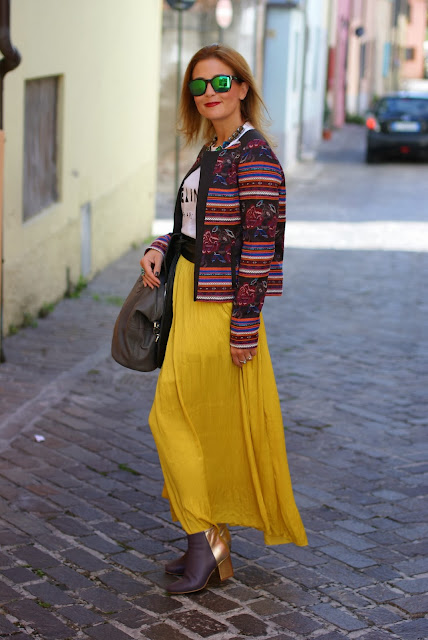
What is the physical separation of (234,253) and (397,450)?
2351 mm

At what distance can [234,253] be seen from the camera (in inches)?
145

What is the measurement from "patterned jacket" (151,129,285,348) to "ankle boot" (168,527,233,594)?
736 mm

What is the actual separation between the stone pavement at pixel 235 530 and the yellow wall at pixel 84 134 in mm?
565

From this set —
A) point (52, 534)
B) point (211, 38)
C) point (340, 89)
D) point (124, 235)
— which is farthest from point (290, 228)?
point (340, 89)

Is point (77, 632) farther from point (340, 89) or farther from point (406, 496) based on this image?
point (340, 89)

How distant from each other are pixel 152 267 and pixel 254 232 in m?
0.48

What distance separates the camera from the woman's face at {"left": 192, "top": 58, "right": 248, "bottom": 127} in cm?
372

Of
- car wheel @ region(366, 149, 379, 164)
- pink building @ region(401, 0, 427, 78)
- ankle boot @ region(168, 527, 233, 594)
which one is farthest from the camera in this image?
pink building @ region(401, 0, 427, 78)

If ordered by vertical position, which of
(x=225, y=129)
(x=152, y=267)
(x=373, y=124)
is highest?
(x=225, y=129)

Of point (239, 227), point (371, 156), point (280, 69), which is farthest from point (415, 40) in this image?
point (239, 227)

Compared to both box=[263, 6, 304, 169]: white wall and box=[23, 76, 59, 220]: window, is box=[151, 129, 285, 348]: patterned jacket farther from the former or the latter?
box=[263, 6, 304, 169]: white wall

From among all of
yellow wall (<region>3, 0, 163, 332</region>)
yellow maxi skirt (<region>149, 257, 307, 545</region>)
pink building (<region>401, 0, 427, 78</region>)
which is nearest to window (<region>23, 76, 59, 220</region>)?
yellow wall (<region>3, 0, 163, 332</region>)

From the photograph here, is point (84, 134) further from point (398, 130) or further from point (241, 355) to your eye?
point (398, 130)

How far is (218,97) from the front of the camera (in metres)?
3.73
